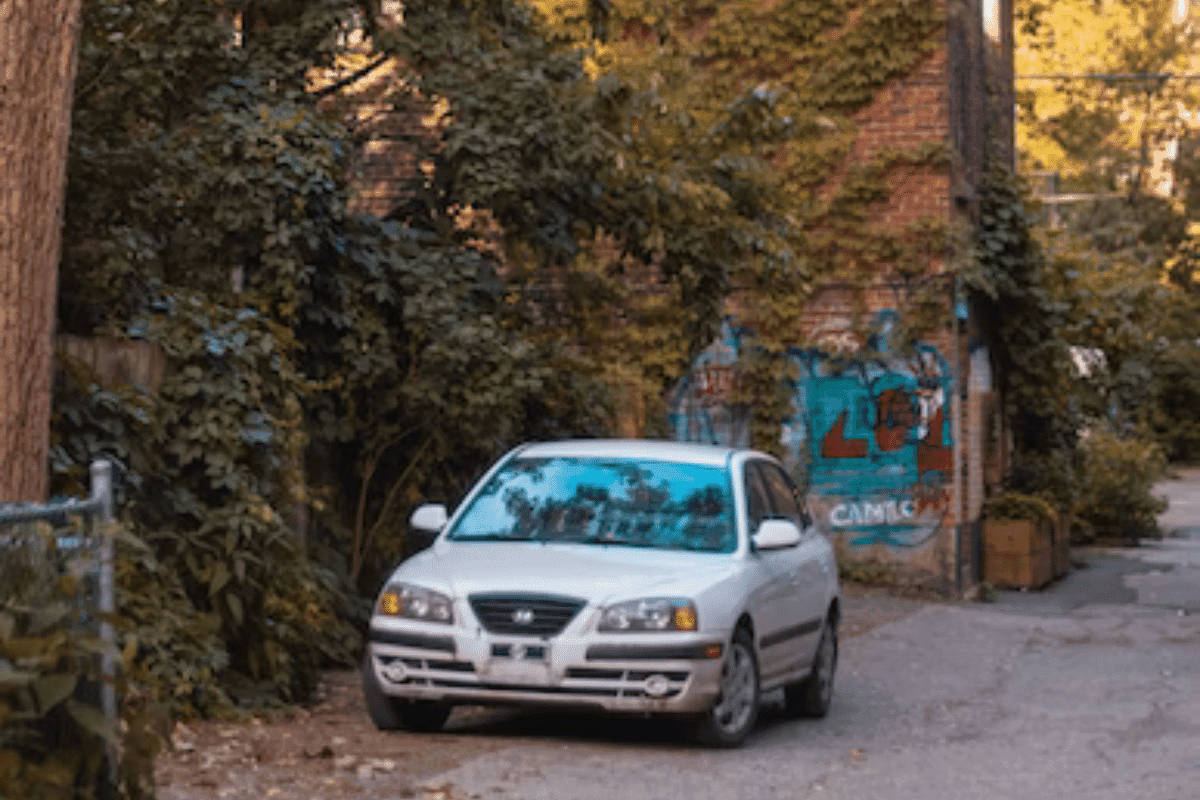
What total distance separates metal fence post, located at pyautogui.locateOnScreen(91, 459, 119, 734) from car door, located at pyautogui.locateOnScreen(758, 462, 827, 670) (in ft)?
18.7

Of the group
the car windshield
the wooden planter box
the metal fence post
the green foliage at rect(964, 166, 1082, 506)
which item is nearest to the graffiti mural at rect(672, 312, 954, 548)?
the green foliage at rect(964, 166, 1082, 506)

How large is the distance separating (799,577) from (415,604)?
8.12 ft

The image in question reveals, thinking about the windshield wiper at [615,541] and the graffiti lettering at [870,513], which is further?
the graffiti lettering at [870,513]

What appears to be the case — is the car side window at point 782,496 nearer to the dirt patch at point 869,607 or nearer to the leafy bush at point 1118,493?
the dirt patch at point 869,607

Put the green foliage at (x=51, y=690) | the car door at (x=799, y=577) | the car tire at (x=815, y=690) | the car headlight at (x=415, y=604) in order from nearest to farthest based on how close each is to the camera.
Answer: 1. the green foliage at (x=51, y=690)
2. the car headlight at (x=415, y=604)
3. the car door at (x=799, y=577)
4. the car tire at (x=815, y=690)

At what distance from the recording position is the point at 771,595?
36.9ft

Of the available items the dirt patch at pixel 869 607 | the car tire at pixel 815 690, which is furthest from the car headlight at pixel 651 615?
the dirt patch at pixel 869 607

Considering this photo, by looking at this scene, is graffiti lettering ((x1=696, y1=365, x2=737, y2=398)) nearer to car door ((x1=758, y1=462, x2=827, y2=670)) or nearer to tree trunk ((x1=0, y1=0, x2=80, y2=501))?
car door ((x1=758, y1=462, x2=827, y2=670))

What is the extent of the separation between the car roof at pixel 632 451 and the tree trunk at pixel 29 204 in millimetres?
3713

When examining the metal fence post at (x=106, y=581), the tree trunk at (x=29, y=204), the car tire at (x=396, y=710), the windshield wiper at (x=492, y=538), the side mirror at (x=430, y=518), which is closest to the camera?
the metal fence post at (x=106, y=581)

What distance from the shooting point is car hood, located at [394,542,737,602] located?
10.3 metres

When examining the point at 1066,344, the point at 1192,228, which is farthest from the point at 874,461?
the point at 1192,228

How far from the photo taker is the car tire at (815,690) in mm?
12211

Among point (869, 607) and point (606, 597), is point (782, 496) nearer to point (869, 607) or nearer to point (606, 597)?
point (606, 597)
